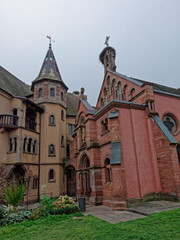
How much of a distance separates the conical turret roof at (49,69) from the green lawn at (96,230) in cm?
2069

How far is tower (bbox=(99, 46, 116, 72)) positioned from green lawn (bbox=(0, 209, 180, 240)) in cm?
1937

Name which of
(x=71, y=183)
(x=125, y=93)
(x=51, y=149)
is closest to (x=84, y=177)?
(x=51, y=149)

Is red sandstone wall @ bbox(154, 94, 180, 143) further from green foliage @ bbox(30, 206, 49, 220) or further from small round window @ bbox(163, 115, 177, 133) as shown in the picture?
green foliage @ bbox(30, 206, 49, 220)

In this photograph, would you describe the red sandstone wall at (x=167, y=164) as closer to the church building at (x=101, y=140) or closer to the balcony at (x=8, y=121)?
the church building at (x=101, y=140)

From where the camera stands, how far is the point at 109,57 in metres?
24.5

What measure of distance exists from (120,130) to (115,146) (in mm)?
1326

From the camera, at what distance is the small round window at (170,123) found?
16.4 metres

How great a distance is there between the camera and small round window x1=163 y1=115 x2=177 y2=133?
16367mm

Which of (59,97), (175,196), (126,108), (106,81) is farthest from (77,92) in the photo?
(175,196)

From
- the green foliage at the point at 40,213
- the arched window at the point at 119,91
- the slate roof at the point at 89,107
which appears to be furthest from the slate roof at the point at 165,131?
the green foliage at the point at 40,213

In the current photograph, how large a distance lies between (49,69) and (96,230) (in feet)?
79.1

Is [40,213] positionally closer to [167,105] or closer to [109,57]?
[167,105]

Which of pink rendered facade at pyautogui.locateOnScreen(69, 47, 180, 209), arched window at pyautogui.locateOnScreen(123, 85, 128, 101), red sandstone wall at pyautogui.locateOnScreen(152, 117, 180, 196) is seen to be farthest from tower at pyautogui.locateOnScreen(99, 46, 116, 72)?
red sandstone wall at pyautogui.locateOnScreen(152, 117, 180, 196)

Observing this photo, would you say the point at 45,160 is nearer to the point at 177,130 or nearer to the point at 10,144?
the point at 10,144
